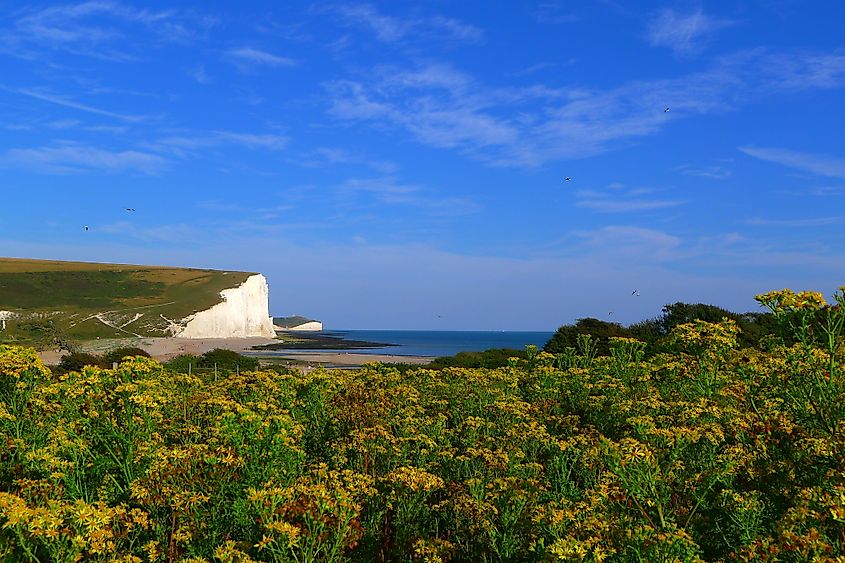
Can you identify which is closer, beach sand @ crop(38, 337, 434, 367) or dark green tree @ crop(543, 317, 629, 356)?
dark green tree @ crop(543, 317, 629, 356)

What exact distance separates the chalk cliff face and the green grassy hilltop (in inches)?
119

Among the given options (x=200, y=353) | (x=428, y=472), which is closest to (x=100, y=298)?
(x=200, y=353)

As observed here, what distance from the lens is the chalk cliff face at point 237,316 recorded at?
144 m

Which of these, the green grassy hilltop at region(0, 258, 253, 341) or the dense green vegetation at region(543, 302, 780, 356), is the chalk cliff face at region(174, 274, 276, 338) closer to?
the green grassy hilltop at region(0, 258, 253, 341)

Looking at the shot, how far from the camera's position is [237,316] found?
158500 mm

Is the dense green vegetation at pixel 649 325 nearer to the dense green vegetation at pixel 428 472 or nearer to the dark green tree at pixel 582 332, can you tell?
the dark green tree at pixel 582 332

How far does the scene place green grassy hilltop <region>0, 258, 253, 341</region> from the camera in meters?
132

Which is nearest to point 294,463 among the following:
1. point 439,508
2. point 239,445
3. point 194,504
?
point 239,445

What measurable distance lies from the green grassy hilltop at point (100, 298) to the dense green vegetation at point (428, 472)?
4637 inches

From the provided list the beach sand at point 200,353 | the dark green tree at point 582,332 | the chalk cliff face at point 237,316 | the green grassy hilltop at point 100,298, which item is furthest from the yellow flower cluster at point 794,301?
the chalk cliff face at point 237,316

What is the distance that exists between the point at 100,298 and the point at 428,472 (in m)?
173

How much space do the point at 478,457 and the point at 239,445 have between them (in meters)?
4.09

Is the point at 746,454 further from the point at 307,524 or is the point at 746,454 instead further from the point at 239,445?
the point at 239,445

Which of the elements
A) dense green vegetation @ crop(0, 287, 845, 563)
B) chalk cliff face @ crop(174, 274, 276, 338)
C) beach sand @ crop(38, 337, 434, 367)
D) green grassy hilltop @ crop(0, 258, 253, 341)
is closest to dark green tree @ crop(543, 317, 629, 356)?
dense green vegetation @ crop(0, 287, 845, 563)
